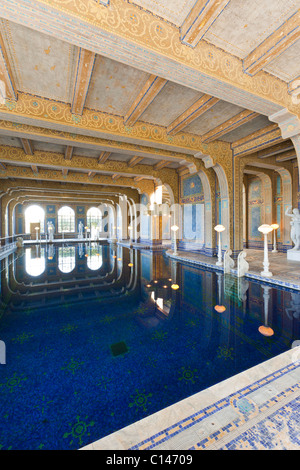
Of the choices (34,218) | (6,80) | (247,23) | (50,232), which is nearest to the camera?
(247,23)

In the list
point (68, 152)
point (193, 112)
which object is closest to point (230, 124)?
point (193, 112)

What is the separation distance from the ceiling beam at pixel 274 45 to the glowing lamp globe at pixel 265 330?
380 cm

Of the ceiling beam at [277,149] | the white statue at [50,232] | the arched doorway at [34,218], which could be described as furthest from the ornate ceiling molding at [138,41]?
the arched doorway at [34,218]

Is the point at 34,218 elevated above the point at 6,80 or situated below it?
below

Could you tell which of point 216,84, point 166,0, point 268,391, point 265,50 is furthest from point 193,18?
point 268,391

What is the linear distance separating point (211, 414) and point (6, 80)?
5242 mm

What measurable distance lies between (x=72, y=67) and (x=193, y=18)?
1.98m

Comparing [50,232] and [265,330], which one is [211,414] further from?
[50,232]

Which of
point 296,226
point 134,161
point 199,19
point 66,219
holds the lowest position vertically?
point 296,226

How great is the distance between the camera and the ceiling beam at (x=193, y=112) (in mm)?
4109

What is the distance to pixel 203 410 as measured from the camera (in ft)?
4.58

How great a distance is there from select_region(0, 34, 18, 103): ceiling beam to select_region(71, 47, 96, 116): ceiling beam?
99cm

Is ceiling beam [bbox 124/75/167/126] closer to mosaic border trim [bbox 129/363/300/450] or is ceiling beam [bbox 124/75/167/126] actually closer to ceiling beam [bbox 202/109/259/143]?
ceiling beam [bbox 202/109/259/143]

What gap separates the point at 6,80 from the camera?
139 inches
